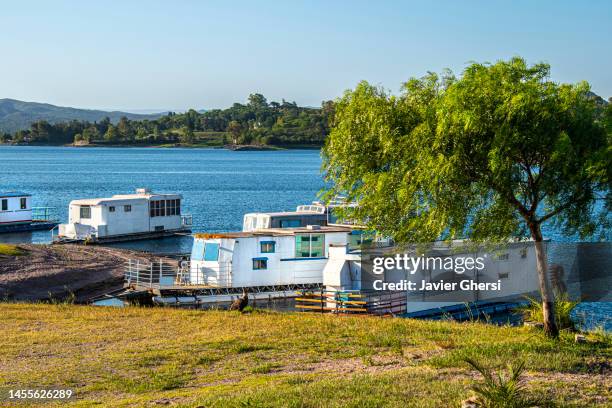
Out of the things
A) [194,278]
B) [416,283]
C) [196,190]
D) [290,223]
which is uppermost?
[290,223]

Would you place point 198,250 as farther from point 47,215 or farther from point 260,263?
point 47,215

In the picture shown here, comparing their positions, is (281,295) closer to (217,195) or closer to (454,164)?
(454,164)

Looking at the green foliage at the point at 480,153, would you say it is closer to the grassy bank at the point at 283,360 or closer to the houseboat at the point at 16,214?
the grassy bank at the point at 283,360

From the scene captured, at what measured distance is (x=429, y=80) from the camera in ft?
59.2

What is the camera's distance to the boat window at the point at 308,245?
3541cm

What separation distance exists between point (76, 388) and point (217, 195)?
318 ft

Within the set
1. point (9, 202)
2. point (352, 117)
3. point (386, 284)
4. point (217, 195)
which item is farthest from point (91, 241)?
point (217, 195)

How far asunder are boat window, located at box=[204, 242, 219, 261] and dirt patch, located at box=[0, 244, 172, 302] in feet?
18.7

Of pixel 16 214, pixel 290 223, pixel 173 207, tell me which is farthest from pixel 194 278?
pixel 16 214

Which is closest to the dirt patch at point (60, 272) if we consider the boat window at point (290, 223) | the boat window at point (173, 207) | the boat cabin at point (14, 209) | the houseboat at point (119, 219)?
the boat window at point (290, 223)

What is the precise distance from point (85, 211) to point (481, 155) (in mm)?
47558

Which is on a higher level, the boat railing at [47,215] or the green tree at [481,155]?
the green tree at [481,155]

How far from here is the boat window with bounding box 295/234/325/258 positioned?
A: 1394 inches

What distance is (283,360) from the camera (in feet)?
54.8
